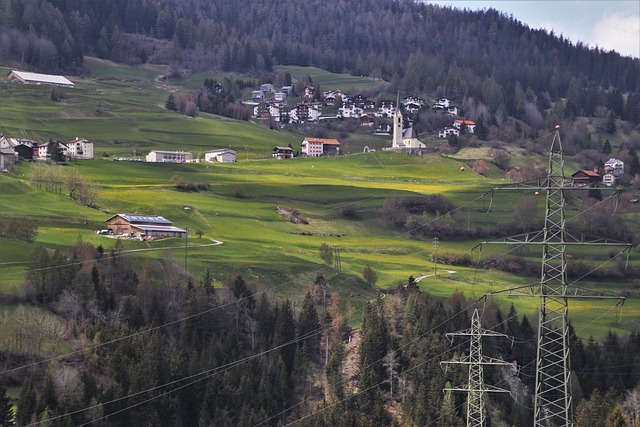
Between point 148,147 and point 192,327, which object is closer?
point 192,327

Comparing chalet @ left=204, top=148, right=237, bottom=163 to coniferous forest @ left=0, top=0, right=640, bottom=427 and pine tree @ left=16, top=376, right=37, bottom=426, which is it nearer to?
coniferous forest @ left=0, top=0, right=640, bottom=427

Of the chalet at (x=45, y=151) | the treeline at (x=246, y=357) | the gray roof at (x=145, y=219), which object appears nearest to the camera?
the treeline at (x=246, y=357)

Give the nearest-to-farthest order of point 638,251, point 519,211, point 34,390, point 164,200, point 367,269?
point 34,390 < point 367,269 < point 164,200 < point 638,251 < point 519,211

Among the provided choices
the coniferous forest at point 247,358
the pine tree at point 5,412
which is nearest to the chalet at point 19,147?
the coniferous forest at point 247,358

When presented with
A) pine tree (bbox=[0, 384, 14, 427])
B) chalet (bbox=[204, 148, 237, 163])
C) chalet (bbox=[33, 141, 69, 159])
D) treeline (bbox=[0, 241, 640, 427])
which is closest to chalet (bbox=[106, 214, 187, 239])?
treeline (bbox=[0, 241, 640, 427])

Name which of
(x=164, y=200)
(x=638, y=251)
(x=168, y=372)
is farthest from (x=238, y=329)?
(x=638, y=251)

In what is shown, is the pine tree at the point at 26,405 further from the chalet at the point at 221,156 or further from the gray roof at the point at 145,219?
the chalet at the point at 221,156

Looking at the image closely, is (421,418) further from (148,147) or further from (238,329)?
(148,147)
